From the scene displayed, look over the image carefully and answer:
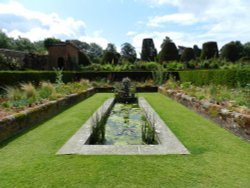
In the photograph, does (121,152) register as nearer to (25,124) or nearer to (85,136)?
(85,136)

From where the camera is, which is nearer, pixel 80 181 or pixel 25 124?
pixel 80 181

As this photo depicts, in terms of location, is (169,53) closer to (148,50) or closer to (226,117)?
(148,50)

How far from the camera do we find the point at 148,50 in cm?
3056

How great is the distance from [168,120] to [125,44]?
4755 cm

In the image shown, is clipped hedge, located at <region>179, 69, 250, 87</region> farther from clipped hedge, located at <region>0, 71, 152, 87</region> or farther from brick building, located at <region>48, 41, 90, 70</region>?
brick building, located at <region>48, 41, 90, 70</region>

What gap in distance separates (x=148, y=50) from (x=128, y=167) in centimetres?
2879

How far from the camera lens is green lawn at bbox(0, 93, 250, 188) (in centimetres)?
236

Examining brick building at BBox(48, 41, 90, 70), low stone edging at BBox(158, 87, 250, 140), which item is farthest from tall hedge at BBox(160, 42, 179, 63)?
low stone edging at BBox(158, 87, 250, 140)

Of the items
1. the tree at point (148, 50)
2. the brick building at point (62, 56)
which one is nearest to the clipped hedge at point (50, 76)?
the brick building at point (62, 56)

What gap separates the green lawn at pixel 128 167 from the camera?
236cm

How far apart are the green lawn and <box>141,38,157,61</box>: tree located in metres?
27.1

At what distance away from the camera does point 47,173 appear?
101 inches

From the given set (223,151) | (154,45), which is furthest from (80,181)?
(154,45)

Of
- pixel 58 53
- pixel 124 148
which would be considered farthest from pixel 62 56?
pixel 124 148
